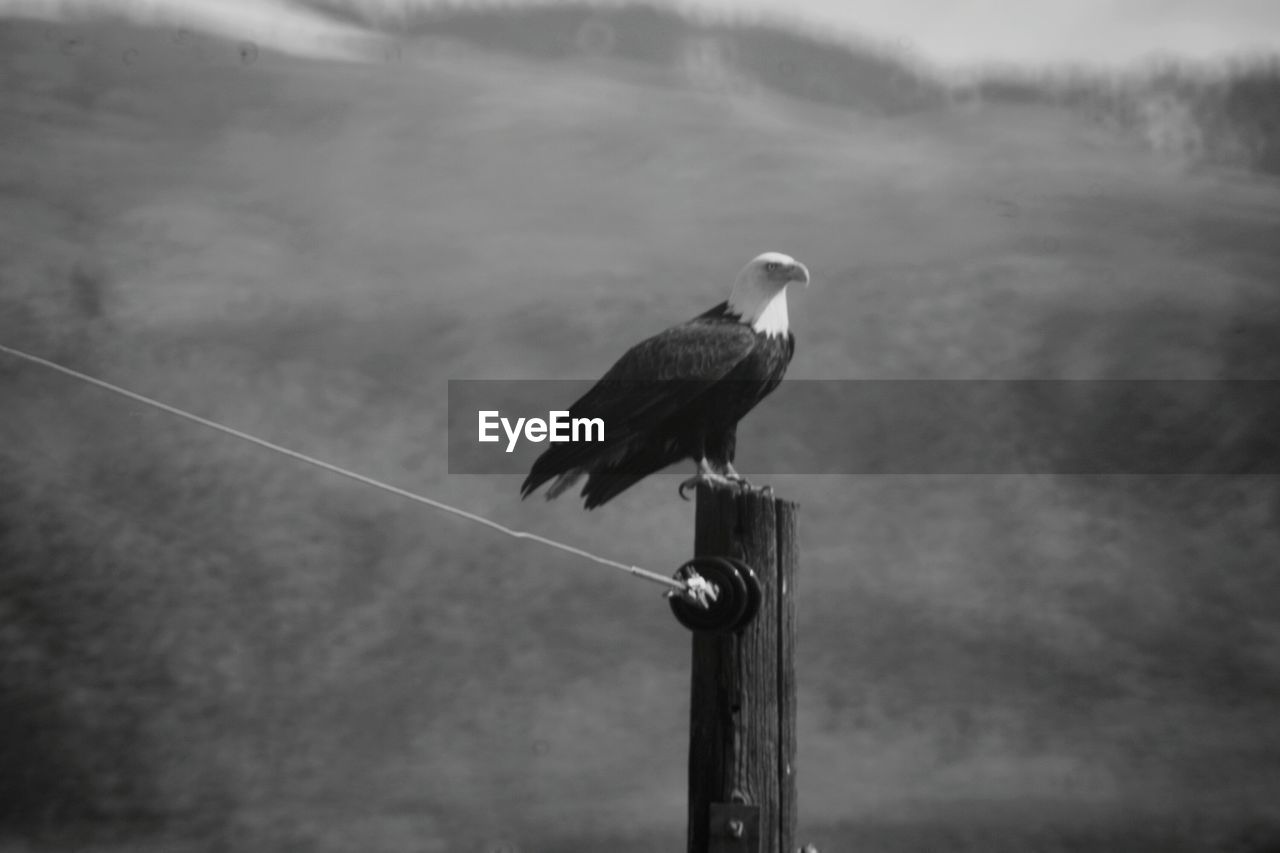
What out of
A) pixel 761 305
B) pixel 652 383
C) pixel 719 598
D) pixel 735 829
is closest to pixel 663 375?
pixel 652 383

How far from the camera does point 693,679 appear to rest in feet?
11.9

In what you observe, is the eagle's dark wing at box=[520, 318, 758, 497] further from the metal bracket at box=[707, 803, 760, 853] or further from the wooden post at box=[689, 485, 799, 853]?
the metal bracket at box=[707, 803, 760, 853]

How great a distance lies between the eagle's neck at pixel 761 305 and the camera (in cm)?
580

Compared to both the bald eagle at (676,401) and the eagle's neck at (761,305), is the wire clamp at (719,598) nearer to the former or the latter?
the bald eagle at (676,401)

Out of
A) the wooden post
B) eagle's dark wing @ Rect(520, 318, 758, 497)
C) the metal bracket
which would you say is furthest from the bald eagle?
the metal bracket

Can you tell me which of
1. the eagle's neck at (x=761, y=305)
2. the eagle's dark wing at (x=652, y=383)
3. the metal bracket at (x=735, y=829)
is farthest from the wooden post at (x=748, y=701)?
the eagle's neck at (x=761, y=305)

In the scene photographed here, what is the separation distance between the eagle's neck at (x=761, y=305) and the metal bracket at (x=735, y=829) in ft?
8.57

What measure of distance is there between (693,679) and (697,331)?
2.31 m

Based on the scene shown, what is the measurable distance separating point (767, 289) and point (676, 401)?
63 cm

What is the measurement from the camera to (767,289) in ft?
19.2

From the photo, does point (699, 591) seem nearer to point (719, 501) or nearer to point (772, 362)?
point (719, 501)

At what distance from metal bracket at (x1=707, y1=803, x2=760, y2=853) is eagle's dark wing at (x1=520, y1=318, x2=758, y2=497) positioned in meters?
2.09

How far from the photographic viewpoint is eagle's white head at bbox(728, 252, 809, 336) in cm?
582

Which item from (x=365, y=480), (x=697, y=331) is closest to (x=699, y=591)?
(x=365, y=480)
